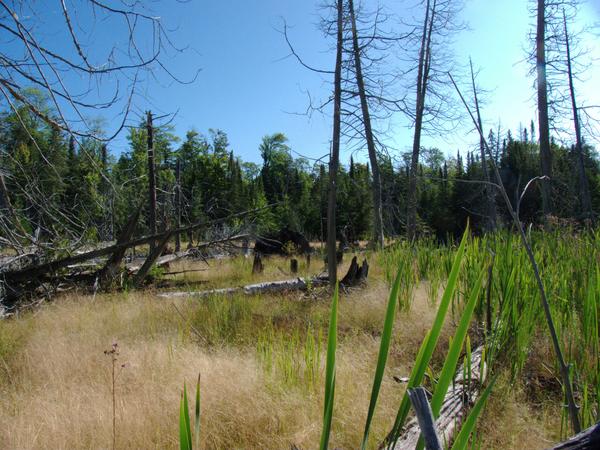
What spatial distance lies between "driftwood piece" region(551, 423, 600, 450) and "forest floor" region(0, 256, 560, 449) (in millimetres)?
639

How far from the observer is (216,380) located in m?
3.36

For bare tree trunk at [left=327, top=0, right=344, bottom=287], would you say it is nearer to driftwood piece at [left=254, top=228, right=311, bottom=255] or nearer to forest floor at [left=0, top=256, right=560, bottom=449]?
forest floor at [left=0, top=256, right=560, bottom=449]

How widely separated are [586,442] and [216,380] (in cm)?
310

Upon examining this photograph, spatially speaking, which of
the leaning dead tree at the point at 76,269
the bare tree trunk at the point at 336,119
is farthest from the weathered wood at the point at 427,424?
the leaning dead tree at the point at 76,269

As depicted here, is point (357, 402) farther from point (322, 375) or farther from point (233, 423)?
point (233, 423)

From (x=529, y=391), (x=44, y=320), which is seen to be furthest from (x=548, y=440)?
(x=44, y=320)

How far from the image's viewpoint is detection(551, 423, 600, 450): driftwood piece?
687mm

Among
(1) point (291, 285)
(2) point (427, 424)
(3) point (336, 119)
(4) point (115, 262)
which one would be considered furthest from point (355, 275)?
(2) point (427, 424)

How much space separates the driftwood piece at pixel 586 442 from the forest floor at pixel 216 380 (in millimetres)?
639

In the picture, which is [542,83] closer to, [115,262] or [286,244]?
[286,244]

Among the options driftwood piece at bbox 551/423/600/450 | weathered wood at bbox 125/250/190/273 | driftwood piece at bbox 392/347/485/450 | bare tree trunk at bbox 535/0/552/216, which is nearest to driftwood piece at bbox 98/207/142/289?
weathered wood at bbox 125/250/190/273

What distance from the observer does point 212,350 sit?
178 inches

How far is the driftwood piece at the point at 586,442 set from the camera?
27.0 inches

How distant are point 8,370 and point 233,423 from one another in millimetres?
2982
